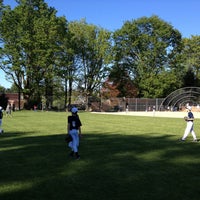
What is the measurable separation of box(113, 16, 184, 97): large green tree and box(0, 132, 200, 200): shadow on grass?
59.0 metres

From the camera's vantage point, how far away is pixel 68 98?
7712 centimetres

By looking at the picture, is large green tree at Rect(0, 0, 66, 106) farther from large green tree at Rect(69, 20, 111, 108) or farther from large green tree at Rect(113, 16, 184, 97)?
large green tree at Rect(113, 16, 184, 97)

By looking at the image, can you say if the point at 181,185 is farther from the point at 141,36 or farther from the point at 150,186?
the point at 141,36

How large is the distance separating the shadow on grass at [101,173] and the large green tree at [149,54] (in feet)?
194

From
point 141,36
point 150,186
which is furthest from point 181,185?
point 141,36

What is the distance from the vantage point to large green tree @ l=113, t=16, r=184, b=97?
7206cm

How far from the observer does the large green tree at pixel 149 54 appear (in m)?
72.1

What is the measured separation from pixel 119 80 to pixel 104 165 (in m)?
67.0

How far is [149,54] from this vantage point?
71875 millimetres

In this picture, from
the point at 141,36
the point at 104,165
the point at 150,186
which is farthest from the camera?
the point at 141,36

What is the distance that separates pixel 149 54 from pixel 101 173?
64.7 metres

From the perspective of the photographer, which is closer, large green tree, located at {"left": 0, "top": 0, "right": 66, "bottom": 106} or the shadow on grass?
the shadow on grass

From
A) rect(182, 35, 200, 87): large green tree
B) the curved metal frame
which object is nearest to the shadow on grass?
the curved metal frame

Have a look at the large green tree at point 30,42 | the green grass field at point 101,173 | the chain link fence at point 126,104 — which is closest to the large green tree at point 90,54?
the chain link fence at point 126,104
